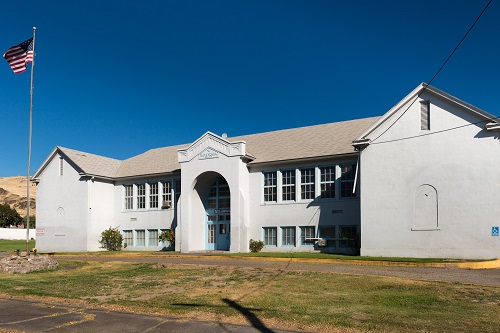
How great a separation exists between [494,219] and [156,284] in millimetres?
14601

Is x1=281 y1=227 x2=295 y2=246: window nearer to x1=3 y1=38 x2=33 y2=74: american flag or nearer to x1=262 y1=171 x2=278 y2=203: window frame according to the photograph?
x1=262 y1=171 x2=278 y2=203: window frame

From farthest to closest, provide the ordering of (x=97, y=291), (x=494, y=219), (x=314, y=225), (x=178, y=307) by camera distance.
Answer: (x=314, y=225)
(x=494, y=219)
(x=97, y=291)
(x=178, y=307)

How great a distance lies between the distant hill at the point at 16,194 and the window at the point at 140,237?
77.3 metres

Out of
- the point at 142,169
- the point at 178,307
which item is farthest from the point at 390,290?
the point at 142,169

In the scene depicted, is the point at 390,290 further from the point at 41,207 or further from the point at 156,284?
the point at 41,207

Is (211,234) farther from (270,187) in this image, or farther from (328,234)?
(328,234)

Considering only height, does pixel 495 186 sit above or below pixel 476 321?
above

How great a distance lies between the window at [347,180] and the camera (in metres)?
26.1

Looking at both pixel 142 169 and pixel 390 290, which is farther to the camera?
pixel 142 169

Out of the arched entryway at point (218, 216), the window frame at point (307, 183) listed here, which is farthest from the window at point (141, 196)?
the window frame at point (307, 183)

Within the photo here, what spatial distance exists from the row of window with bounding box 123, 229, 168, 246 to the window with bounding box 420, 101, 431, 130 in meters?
19.1

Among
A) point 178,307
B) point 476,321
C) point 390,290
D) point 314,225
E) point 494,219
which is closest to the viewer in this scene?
point 476,321

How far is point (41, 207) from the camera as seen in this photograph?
36.4 meters

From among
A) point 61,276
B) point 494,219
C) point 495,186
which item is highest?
point 495,186
